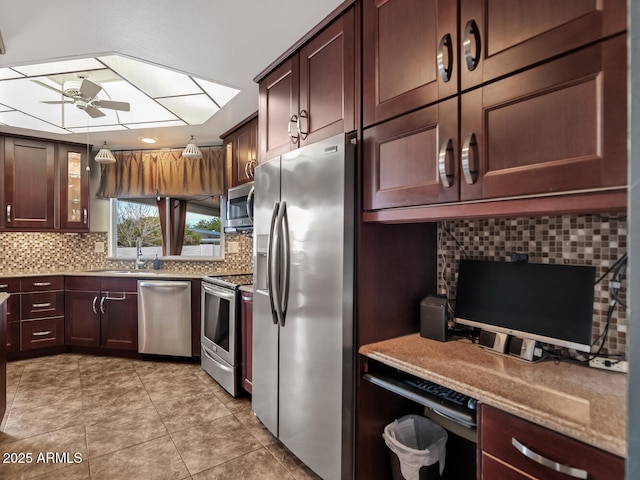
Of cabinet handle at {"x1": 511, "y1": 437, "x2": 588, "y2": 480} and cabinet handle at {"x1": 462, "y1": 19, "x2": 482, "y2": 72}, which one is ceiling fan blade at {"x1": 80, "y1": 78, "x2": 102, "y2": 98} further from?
cabinet handle at {"x1": 511, "y1": 437, "x2": 588, "y2": 480}

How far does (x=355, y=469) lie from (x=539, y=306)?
110cm

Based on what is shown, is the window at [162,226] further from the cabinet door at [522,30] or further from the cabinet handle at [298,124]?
the cabinet door at [522,30]

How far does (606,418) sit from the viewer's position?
3.00ft

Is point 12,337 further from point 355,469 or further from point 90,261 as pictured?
point 355,469

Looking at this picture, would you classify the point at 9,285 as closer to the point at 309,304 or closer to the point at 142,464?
the point at 142,464

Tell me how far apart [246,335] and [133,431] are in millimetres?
947

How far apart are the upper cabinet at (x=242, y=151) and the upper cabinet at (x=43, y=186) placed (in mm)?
2038

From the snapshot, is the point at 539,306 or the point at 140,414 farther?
the point at 140,414

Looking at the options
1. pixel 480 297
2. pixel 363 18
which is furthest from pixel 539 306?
pixel 363 18

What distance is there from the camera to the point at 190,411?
8.51ft

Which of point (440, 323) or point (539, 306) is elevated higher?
point (539, 306)

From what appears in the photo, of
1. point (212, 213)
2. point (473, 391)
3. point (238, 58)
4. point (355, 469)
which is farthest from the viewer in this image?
point (212, 213)

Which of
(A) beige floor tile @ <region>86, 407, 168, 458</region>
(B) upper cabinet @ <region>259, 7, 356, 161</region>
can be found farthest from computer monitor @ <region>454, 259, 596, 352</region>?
(A) beige floor tile @ <region>86, 407, 168, 458</region>

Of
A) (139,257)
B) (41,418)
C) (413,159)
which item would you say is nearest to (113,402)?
(41,418)
